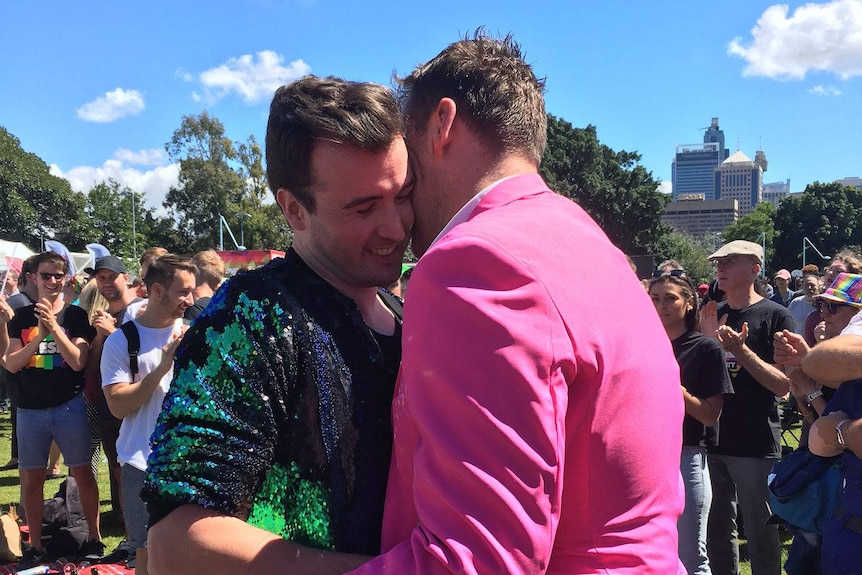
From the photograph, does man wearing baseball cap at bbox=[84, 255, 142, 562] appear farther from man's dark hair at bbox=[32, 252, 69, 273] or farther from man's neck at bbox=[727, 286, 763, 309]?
man's neck at bbox=[727, 286, 763, 309]

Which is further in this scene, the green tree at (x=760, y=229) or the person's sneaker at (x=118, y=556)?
the green tree at (x=760, y=229)

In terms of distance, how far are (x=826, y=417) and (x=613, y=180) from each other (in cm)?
4202

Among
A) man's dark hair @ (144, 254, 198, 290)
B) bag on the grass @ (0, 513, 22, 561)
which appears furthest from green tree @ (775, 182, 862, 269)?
bag on the grass @ (0, 513, 22, 561)

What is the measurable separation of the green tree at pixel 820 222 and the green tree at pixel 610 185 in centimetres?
1685

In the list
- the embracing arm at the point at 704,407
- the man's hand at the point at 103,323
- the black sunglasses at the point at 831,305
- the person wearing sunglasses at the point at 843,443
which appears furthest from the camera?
the man's hand at the point at 103,323

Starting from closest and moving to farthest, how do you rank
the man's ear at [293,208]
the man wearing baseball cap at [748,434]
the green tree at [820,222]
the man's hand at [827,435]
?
the man's ear at [293,208], the man's hand at [827,435], the man wearing baseball cap at [748,434], the green tree at [820,222]

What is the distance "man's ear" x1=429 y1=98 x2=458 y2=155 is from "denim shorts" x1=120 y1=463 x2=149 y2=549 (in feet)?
12.2

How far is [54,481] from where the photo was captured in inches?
305

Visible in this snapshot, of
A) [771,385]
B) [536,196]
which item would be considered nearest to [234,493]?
[536,196]

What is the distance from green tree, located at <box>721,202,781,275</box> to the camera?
57.1m

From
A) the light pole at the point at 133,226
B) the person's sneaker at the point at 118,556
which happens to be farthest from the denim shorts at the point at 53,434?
the light pole at the point at 133,226

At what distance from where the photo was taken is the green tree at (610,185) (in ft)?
138

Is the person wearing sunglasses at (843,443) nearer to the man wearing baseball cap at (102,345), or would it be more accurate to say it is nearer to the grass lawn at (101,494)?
the man wearing baseball cap at (102,345)

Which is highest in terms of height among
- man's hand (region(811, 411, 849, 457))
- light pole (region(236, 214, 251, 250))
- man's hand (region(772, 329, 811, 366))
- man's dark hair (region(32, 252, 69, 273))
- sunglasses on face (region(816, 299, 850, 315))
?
light pole (region(236, 214, 251, 250))
